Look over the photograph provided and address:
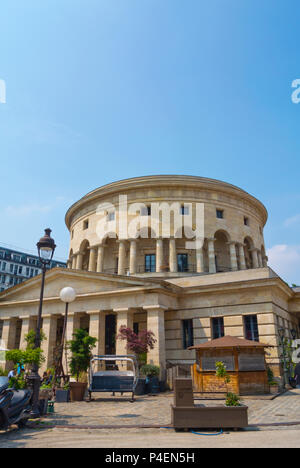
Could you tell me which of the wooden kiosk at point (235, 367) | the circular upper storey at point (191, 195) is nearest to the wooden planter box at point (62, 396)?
the wooden kiosk at point (235, 367)

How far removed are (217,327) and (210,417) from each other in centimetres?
1636

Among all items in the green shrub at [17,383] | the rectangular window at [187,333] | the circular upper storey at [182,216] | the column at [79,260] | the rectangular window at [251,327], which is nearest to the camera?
the green shrub at [17,383]

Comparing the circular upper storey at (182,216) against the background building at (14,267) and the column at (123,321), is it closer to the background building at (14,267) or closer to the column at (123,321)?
the column at (123,321)

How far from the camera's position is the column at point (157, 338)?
23.0 m

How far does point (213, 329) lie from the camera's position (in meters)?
25.7

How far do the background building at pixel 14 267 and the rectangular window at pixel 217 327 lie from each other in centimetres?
6760

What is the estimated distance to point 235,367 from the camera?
18531 millimetres

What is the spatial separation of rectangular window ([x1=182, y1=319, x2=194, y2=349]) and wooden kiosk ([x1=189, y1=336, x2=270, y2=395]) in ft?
22.0

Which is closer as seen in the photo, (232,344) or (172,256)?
(232,344)

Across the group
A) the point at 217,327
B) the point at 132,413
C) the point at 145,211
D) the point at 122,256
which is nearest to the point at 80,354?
the point at 132,413

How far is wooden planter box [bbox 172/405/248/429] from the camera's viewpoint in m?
9.57

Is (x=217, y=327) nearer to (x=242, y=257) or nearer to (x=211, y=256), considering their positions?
(x=211, y=256)
